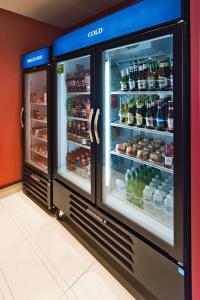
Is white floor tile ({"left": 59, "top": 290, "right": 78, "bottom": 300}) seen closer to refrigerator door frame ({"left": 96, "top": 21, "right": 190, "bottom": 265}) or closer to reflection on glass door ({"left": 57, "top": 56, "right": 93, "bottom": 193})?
refrigerator door frame ({"left": 96, "top": 21, "right": 190, "bottom": 265})

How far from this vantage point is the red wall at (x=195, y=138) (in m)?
1.22

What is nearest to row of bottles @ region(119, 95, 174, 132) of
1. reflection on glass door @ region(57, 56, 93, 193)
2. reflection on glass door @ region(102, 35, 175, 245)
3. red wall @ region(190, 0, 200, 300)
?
reflection on glass door @ region(102, 35, 175, 245)

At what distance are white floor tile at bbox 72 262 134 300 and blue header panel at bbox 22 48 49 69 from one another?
7.07 feet

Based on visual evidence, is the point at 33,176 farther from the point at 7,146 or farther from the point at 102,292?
the point at 102,292

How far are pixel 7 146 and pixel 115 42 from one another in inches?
92.1

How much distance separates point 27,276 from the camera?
1.92 metres

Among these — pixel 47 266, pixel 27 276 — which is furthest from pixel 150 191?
pixel 27 276

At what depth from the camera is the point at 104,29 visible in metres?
1.81

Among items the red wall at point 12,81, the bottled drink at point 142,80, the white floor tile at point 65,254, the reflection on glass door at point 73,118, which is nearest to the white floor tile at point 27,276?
the white floor tile at point 65,254

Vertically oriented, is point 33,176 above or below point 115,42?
below

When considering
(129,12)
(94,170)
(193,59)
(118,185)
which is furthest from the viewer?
(118,185)

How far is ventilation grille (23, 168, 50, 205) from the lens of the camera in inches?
114

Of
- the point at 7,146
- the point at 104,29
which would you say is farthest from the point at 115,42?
the point at 7,146

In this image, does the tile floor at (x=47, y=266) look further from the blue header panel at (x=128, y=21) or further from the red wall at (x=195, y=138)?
the blue header panel at (x=128, y=21)
